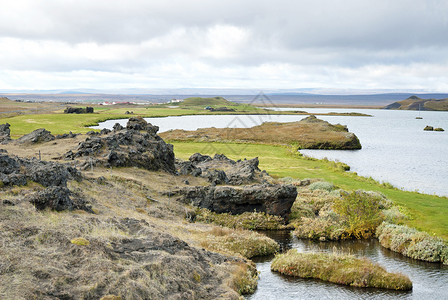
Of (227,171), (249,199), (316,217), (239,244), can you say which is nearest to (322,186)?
(316,217)

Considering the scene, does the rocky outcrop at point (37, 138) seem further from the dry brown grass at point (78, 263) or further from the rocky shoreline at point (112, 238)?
the dry brown grass at point (78, 263)

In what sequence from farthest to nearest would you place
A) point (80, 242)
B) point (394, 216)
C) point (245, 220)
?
point (394, 216) < point (245, 220) < point (80, 242)

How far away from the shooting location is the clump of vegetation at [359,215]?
3527 centimetres

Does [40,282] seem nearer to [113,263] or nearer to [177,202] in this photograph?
[113,263]

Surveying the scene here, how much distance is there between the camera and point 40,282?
17.1 m

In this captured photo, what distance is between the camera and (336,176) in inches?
2502

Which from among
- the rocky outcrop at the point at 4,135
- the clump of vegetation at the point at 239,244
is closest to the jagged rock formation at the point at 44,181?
the clump of vegetation at the point at 239,244

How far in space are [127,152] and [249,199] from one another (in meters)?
15.7

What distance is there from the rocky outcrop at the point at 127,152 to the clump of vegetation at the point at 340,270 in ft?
76.5

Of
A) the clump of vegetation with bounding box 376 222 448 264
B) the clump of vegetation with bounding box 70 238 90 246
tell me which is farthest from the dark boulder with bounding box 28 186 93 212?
the clump of vegetation with bounding box 376 222 448 264

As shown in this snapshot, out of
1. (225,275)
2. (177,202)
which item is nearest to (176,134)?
(177,202)

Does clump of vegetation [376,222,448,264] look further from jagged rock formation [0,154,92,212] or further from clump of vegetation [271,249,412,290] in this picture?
jagged rock formation [0,154,92,212]

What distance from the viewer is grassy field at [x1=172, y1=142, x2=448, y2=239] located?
38.2 metres

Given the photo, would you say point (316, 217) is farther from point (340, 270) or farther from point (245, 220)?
point (340, 270)
